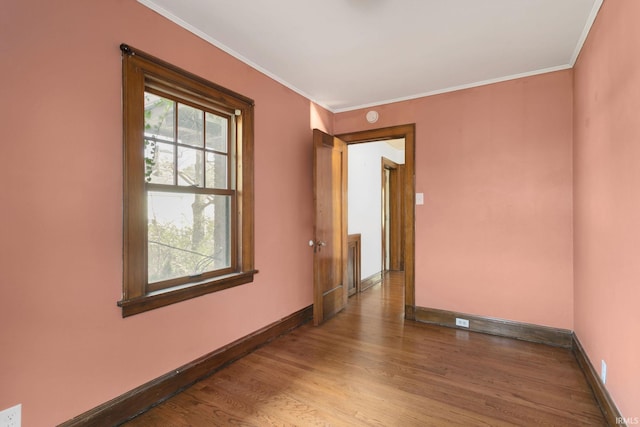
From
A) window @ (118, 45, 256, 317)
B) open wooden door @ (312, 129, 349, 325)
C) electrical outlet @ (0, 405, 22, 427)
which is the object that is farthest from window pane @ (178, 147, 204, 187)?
electrical outlet @ (0, 405, 22, 427)

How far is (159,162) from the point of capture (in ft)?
6.93

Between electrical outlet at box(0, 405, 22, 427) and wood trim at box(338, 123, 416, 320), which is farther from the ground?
wood trim at box(338, 123, 416, 320)

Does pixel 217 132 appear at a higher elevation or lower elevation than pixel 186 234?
higher

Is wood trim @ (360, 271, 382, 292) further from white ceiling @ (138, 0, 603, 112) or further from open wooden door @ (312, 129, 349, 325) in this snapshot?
white ceiling @ (138, 0, 603, 112)

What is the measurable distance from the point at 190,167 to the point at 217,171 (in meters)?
0.27

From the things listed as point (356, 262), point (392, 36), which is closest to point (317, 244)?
point (356, 262)

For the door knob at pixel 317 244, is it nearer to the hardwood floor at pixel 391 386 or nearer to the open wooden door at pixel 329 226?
the open wooden door at pixel 329 226

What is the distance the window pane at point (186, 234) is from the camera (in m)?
2.10

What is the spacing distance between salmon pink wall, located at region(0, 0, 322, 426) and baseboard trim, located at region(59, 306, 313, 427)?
51 mm

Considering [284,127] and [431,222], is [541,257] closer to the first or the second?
[431,222]

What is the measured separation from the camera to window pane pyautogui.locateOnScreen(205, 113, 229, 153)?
8.16ft

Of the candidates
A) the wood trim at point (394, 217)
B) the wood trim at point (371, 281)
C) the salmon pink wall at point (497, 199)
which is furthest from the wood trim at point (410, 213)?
the wood trim at point (394, 217)

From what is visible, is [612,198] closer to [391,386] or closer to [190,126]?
[391,386]

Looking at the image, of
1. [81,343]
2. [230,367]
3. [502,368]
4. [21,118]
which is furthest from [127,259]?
[502,368]
